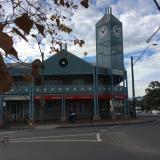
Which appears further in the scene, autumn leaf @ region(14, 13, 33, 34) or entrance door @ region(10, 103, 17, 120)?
entrance door @ region(10, 103, 17, 120)

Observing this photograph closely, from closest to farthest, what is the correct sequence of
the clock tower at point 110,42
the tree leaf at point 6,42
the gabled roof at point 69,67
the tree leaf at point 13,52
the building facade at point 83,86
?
1. the tree leaf at point 6,42
2. the tree leaf at point 13,52
3. the building facade at point 83,86
4. the gabled roof at point 69,67
5. the clock tower at point 110,42

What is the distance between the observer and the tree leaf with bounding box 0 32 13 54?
3.12 meters

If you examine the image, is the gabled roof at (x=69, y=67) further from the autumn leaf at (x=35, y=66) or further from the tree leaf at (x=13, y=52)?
the tree leaf at (x=13, y=52)

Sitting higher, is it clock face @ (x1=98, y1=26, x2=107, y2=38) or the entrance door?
clock face @ (x1=98, y1=26, x2=107, y2=38)

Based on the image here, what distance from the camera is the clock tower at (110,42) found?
57594 millimetres

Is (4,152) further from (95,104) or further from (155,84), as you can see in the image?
(155,84)

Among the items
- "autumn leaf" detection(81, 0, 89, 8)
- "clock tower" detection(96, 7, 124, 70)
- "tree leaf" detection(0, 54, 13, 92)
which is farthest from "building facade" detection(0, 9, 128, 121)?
"tree leaf" detection(0, 54, 13, 92)

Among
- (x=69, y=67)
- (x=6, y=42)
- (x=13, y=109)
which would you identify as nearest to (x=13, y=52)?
(x=6, y=42)

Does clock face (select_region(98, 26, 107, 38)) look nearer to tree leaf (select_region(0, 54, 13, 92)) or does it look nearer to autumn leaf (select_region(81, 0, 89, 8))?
autumn leaf (select_region(81, 0, 89, 8))

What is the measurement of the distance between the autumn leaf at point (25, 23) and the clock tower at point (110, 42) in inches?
2134

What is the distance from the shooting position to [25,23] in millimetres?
3338

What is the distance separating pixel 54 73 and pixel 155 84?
67.6 metres

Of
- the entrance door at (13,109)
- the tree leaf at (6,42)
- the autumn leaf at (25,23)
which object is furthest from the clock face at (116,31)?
the tree leaf at (6,42)

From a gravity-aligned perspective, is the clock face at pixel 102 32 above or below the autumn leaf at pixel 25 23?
above
